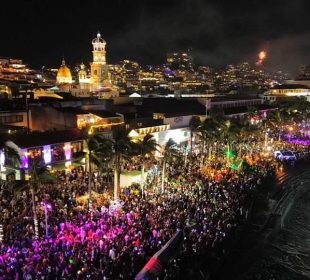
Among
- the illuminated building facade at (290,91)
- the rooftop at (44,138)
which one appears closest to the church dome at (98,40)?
the illuminated building facade at (290,91)

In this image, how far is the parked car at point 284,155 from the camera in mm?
53031

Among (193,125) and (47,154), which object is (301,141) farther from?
(47,154)

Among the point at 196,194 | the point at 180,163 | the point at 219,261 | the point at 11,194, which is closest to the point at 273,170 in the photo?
the point at 180,163

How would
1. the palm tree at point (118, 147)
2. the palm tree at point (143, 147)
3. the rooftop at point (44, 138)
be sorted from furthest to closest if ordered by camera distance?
the palm tree at point (143, 147) < the rooftop at point (44, 138) < the palm tree at point (118, 147)

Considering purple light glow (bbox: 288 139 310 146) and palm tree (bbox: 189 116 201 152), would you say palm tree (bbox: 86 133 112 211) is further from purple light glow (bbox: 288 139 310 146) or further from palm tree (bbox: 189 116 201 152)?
purple light glow (bbox: 288 139 310 146)

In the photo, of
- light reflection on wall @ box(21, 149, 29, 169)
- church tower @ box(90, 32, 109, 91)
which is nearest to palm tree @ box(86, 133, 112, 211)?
light reflection on wall @ box(21, 149, 29, 169)

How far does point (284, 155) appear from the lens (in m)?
53.6

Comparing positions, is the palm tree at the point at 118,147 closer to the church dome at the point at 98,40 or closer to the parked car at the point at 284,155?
the parked car at the point at 284,155

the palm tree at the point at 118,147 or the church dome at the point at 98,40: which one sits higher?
the church dome at the point at 98,40

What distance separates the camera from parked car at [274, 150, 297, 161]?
2088 inches

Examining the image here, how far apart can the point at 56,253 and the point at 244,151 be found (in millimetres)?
37499

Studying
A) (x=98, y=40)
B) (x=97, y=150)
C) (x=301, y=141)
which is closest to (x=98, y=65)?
(x=98, y=40)

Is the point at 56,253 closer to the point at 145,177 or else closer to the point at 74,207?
the point at 74,207

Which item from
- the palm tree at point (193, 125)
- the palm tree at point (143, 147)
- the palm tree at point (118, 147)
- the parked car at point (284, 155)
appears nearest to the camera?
the palm tree at point (118, 147)
